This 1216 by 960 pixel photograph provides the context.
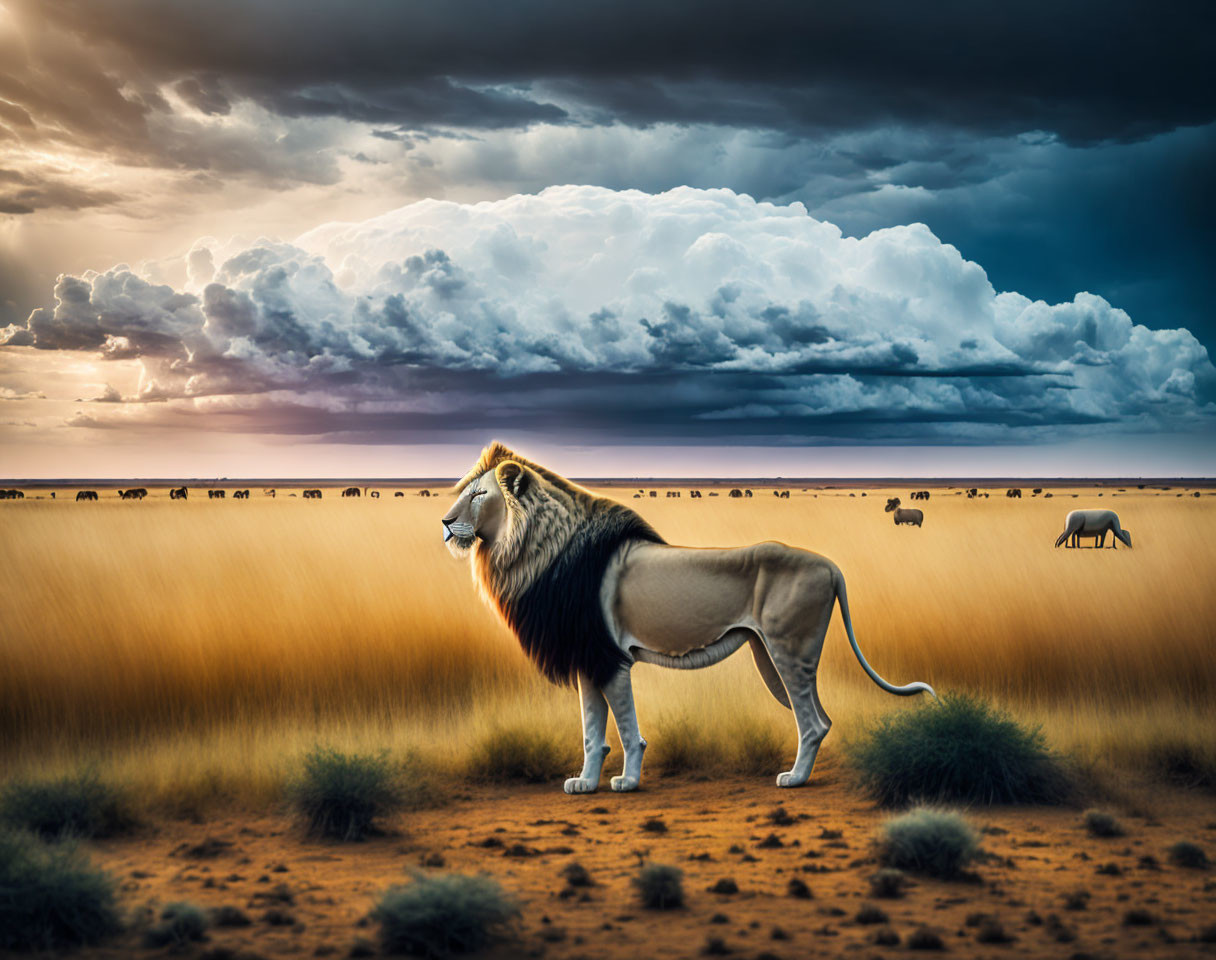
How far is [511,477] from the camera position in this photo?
6762 mm

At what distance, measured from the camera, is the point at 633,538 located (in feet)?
22.9

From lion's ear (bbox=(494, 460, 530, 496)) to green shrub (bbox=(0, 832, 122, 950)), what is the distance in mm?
3237

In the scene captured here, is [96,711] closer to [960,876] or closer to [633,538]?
[633,538]

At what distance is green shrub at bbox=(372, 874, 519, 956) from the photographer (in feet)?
13.7

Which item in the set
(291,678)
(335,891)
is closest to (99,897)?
→ (335,891)

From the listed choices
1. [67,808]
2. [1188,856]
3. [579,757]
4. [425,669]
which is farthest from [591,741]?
[425,669]

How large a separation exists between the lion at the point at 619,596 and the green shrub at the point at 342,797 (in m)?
1.28

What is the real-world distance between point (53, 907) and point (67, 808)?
194 cm

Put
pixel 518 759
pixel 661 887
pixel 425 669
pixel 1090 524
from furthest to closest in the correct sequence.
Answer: pixel 1090 524 < pixel 425 669 < pixel 518 759 < pixel 661 887

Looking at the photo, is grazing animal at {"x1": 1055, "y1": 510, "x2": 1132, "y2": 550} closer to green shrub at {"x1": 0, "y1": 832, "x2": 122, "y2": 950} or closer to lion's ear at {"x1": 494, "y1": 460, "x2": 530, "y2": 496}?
lion's ear at {"x1": 494, "y1": 460, "x2": 530, "y2": 496}

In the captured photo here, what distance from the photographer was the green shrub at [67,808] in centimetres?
596

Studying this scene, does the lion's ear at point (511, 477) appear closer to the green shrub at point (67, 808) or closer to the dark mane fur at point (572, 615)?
the dark mane fur at point (572, 615)

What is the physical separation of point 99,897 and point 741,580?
3.93 metres

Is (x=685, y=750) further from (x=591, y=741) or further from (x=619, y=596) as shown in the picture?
(x=619, y=596)
